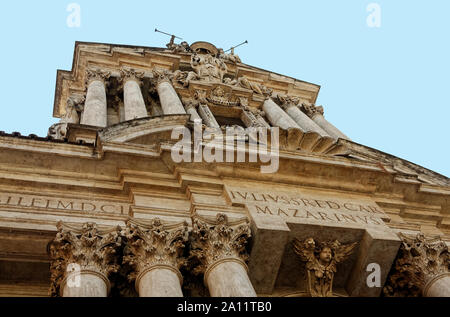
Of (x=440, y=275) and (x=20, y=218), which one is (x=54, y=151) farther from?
(x=440, y=275)

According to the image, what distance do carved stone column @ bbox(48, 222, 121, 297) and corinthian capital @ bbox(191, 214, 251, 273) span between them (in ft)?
4.66

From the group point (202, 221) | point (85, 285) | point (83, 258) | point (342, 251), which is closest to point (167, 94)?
point (202, 221)

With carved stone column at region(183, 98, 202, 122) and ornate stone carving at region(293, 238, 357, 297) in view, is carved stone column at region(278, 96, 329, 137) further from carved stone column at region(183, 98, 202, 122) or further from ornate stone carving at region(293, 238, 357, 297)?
ornate stone carving at region(293, 238, 357, 297)

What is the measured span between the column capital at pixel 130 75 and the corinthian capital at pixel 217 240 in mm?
10138

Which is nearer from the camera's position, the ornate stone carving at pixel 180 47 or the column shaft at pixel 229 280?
the column shaft at pixel 229 280

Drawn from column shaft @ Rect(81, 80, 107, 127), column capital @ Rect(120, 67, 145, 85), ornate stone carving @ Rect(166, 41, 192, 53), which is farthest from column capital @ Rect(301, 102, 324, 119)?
column shaft @ Rect(81, 80, 107, 127)

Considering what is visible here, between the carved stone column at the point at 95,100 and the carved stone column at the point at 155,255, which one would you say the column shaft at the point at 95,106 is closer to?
the carved stone column at the point at 95,100

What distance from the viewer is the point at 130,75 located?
1927 centimetres

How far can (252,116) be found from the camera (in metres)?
19.1

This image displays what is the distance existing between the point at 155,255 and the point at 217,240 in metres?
1.17

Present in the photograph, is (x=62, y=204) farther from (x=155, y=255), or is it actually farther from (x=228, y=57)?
(x=228, y=57)

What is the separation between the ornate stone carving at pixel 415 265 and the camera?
11.0 m

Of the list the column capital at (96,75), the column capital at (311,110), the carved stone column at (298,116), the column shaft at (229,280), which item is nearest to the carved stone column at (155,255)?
the column shaft at (229,280)
